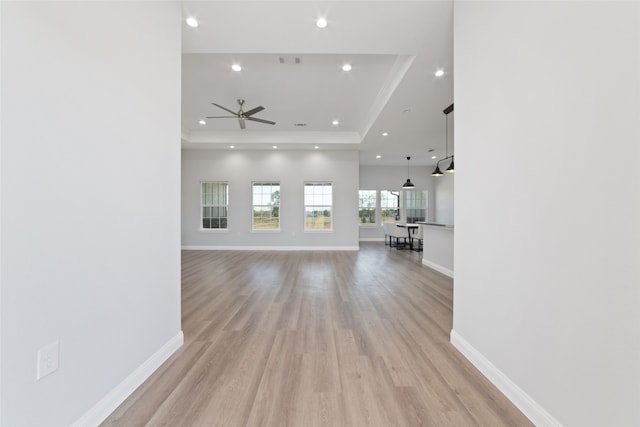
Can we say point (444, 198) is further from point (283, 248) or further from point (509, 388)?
point (509, 388)

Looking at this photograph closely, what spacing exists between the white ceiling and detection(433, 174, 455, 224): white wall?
284cm

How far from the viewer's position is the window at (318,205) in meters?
7.92

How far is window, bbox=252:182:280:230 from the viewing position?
7.91m

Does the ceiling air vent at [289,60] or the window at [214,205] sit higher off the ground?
the ceiling air vent at [289,60]

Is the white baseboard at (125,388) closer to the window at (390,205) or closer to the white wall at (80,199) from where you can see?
the white wall at (80,199)

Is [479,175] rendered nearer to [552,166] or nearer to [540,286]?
[552,166]

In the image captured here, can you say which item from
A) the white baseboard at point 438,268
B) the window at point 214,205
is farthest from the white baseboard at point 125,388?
the window at point 214,205

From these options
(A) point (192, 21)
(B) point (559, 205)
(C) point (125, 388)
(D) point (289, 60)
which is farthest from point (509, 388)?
(D) point (289, 60)

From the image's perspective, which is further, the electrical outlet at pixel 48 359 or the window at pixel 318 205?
the window at pixel 318 205

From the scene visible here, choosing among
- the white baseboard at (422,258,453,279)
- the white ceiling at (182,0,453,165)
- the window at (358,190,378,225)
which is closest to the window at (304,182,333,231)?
the white ceiling at (182,0,453,165)

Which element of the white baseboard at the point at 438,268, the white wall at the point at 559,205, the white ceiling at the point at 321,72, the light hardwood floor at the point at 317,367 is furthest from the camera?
the white baseboard at the point at 438,268

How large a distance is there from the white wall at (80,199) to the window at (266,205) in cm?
595

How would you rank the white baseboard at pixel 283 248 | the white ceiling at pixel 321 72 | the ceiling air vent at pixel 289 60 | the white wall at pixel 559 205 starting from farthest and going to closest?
the white baseboard at pixel 283 248
the ceiling air vent at pixel 289 60
the white ceiling at pixel 321 72
the white wall at pixel 559 205

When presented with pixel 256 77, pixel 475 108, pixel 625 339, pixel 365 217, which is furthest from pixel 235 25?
pixel 365 217
